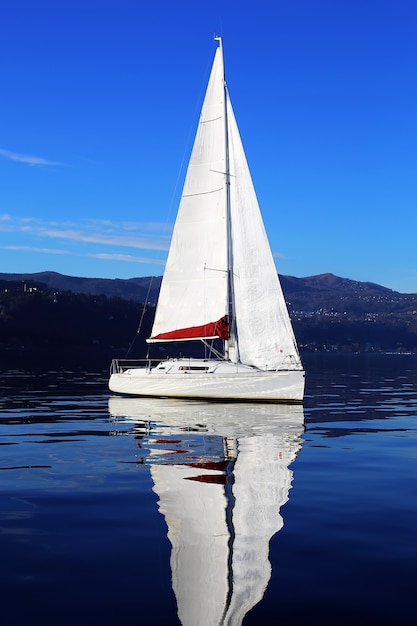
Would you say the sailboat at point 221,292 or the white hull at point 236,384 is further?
the sailboat at point 221,292

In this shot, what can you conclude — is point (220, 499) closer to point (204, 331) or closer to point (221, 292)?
point (204, 331)

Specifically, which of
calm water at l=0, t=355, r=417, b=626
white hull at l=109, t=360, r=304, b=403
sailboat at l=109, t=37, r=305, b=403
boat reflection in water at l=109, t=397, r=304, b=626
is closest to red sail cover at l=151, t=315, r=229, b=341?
sailboat at l=109, t=37, r=305, b=403

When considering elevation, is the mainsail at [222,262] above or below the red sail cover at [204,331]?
above

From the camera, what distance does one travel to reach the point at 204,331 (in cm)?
4166

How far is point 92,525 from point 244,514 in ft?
8.77

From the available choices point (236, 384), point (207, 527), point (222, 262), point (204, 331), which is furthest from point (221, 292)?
point (207, 527)

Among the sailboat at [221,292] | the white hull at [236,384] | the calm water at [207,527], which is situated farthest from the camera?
the sailboat at [221,292]

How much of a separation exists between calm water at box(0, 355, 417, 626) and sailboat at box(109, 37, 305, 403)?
43.3 feet

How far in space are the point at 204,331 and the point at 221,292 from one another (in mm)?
2598

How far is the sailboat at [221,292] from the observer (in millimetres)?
38438

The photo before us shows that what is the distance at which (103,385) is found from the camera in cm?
5275

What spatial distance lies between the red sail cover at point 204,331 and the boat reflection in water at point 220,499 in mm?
11155

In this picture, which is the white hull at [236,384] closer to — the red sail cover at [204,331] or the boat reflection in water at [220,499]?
the red sail cover at [204,331]

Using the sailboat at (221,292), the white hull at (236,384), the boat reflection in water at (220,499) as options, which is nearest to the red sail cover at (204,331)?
the sailboat at (221,292)
